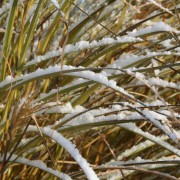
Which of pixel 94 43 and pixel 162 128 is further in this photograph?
pixel 94 43

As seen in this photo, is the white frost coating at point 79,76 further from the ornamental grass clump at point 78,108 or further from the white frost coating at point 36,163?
the white frost coating at point 36,163

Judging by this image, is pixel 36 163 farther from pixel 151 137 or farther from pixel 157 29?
pixel 157 29

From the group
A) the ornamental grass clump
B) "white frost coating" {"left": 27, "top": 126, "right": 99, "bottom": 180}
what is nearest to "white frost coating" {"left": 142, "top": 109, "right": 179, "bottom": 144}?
the ornamental grass clump

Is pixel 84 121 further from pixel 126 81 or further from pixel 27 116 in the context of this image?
pixel 126 81

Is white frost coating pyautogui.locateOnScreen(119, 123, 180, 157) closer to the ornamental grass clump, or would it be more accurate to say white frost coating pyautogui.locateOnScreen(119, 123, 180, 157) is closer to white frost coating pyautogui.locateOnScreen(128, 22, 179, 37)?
the ornamental grass clump

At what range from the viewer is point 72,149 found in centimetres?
69

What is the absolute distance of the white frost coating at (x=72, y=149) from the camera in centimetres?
64

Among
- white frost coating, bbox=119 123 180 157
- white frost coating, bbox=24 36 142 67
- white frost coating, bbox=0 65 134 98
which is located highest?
white frost coating, bbox=24 36 142 67

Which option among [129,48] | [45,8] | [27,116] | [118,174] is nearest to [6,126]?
[27,116]

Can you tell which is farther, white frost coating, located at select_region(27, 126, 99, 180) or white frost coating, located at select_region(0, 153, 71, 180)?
white frost coating, located at select_region(0, 153, 71, 180)

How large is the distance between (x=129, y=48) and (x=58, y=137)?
1.93 ft

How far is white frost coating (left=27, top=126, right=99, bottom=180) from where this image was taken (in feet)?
2.10

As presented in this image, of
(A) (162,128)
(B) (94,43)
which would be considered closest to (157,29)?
(B) (94,43)

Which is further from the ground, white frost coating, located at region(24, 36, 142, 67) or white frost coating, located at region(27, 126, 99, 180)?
white frost coating, located at region(24, 36, 142, 67)
